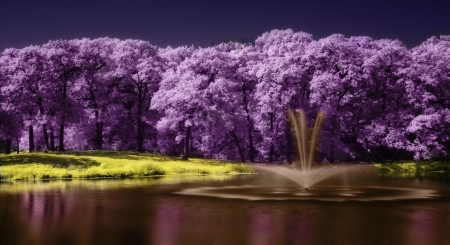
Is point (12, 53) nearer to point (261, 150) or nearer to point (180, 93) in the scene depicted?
point (180, 93)

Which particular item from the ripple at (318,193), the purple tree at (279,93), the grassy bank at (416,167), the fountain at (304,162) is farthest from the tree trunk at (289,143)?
the ripple at (318,193)

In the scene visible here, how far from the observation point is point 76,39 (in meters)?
76.6

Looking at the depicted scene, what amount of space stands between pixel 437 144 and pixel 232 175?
2739 centimetres

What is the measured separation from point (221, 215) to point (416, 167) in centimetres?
4250

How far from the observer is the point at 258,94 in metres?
65.5

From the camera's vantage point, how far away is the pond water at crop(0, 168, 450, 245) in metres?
17.8

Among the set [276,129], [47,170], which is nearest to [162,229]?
[47,170]

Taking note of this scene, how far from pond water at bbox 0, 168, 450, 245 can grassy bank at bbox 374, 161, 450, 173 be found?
2163 centimetres

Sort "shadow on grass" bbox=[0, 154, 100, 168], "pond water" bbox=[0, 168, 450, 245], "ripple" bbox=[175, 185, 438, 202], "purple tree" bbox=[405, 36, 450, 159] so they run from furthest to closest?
"purple tree" bbox=[405, 36, 450, 159], "shadow on grass" bbox=[0, 154, 100, 168], "ripple" bbox=[175, 185, 438, 202], "pond water" bbox=[0, 168, 450, 245]

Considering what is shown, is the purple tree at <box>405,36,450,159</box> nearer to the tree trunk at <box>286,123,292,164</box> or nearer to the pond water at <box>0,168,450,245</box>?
the tree trunk at <box>286,123,292,164</box>

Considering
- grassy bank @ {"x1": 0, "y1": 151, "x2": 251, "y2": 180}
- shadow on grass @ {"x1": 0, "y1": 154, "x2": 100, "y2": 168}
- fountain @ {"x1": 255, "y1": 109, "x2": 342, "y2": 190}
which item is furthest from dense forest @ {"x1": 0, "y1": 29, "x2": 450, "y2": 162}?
grassy bank @ {"x1": 0, "y1": 151, "x2": 251, "y2": 180}

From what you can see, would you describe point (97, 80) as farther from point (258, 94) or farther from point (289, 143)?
point (289, 143)

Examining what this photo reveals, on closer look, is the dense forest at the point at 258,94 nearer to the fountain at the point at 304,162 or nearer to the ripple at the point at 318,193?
the fountain at the point at 304,162

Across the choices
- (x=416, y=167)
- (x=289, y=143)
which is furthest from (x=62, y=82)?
(x=416, y=167)
